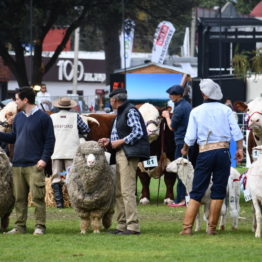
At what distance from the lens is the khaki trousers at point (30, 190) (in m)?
14.1

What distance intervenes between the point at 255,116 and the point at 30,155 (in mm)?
3221

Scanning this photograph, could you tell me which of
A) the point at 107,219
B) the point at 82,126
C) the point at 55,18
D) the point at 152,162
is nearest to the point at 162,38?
the point at 55,18

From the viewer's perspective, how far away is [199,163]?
1385cm

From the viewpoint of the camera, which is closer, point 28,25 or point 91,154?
point 91,154

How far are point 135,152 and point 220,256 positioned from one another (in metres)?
2.71

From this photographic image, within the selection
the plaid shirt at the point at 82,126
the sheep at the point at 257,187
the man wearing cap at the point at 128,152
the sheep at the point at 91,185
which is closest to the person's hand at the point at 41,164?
A: the sheep at the point at 91,185

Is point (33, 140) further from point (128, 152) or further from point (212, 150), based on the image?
point (212, 150)

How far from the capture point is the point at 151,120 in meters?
19.1

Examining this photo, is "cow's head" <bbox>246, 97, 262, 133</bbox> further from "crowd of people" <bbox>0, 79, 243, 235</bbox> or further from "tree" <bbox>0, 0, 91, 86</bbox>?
"tree" <bbox>0, 0, 91, 86</bbox>

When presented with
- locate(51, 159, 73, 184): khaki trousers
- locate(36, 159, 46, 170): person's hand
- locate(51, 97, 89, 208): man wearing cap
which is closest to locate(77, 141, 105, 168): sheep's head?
locate(36, 159, 46, 170): person's hand

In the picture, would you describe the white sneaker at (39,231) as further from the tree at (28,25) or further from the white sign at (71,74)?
the white sign at (71,74)

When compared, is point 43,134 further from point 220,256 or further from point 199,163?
point 220,256

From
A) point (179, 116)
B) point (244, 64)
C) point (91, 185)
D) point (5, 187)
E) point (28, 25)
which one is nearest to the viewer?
point (91, 185)

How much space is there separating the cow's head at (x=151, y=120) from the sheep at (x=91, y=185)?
182 inches
